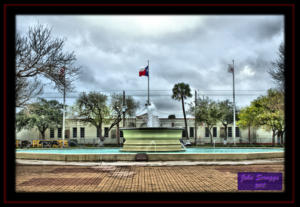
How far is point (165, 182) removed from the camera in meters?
8.80

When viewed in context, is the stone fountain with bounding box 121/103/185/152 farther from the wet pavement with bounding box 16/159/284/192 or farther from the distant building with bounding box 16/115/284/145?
the distant building with bounding box 16/115/284/145

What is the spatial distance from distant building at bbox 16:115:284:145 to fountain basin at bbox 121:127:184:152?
2971cm

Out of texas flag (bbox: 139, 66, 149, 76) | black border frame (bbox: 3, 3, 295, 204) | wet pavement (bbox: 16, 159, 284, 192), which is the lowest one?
wet pavement (bbox: 16, 159, 284, 192)

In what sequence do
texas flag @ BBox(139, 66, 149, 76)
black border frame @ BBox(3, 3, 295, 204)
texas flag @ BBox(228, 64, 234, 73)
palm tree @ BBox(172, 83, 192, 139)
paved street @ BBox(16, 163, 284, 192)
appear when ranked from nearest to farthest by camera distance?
black border frame @ BBox(3, 3, 295, 204)
paved street @ BBox(16, 163, 284, 192)
texas flag @ BBox(139, 66, 149, 76)
texas flag @ BBox(228, 64, 234, 73)
palm tree @ BBox(172, 83, 192, 139)

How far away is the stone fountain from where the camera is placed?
55.8 ft

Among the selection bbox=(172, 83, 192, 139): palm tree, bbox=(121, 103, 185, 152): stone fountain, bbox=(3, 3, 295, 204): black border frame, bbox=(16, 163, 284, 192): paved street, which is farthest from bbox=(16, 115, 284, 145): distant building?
bbox=(3, 3, 295, 204): black border frame

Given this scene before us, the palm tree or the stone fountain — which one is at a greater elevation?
the palm tree

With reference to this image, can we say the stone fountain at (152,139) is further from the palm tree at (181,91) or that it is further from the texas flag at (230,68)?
the palm tree at (181,91)

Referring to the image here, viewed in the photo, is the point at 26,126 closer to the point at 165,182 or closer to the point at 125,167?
the point at 125,167

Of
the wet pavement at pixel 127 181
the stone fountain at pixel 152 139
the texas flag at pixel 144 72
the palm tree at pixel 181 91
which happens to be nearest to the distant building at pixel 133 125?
the palm tree at pixel 181 91

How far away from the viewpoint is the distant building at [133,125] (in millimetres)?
48906

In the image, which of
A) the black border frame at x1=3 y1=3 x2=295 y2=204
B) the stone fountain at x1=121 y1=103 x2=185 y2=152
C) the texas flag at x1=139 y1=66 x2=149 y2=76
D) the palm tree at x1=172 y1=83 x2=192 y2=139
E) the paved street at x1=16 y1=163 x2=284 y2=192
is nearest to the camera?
the black border frame at x1=3 y1=3 x2=295 y2=204
